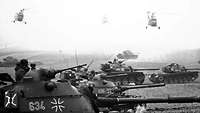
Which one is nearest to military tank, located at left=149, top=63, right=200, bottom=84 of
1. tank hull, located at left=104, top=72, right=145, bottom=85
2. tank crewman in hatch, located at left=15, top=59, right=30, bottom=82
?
tank hull, located at left=104, top=72, right=145, bottom=85

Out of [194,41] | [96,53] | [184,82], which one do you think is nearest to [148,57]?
[96,53]

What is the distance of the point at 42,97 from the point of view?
289 inches

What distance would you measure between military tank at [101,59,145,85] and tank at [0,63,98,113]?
17.6 meters

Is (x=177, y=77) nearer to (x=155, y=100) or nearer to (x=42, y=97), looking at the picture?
(x=155, y=100)

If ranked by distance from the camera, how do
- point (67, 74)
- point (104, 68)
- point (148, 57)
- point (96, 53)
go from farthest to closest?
1. point (96, 53)
2. point (148, 57)
3. point (104, 68)
4. point (67, 74)

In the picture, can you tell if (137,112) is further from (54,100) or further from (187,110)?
(54,100)

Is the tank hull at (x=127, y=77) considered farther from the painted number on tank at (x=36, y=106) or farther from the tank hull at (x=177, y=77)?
the painted number on tank at (x=36, y=106)

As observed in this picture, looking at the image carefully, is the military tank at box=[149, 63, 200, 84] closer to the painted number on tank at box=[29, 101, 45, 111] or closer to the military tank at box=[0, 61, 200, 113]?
the military tank at box=[0, 61, 200, 113]

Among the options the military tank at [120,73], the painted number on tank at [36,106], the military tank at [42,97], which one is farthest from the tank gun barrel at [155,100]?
the military tank at [120,73]

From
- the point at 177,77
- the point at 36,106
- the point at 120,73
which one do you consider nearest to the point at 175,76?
the point at 177,77

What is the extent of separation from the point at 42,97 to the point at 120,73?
20.2 m

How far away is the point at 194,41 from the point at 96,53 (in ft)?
70.1

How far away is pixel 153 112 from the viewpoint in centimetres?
1459

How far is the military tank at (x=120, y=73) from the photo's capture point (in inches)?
1058
